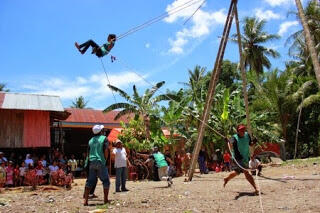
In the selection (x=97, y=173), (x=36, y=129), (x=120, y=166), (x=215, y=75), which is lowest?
(x=97, y=173)

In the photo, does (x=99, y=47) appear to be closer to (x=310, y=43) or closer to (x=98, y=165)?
(x=98, y=165)

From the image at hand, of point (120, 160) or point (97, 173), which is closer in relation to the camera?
point (97, 173)

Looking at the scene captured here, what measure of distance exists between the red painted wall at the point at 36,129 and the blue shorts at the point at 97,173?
11.0m

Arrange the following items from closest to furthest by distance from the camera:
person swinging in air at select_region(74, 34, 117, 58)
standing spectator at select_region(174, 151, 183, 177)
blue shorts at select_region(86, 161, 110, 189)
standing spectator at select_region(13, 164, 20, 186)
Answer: blue shorts at select_region(86, 161, 110, 189), person swinging in air at select_region(74, 34, 117, 58), standing spectator at select_region(13, 164, 20, 186), standing spectator at select_region(174, 151, 183, 177)

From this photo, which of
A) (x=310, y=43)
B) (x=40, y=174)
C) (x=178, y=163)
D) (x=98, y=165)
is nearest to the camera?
(x=98, y=165)

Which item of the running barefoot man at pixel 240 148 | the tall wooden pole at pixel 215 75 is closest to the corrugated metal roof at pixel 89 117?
the tall wooden pole at pixel 215 75

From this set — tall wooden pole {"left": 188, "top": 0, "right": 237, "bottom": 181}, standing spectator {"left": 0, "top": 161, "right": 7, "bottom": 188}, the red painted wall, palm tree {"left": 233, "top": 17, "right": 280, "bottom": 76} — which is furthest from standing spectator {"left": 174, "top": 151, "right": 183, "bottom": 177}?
palm tree {"left": 233, "top": 17, "right": 280, "bottom": 76}

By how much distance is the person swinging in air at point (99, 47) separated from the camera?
31.4 ft

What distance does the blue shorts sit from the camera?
22.8 feet

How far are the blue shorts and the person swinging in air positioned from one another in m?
3.74

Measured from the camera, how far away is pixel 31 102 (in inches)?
673

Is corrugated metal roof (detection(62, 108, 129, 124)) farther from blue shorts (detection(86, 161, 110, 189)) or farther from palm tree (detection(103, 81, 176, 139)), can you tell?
blue shorts (detection(86, 161, 110, 189))

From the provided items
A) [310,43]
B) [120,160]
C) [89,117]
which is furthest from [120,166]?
[89,117]

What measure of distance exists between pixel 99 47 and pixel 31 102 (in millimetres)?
8831
